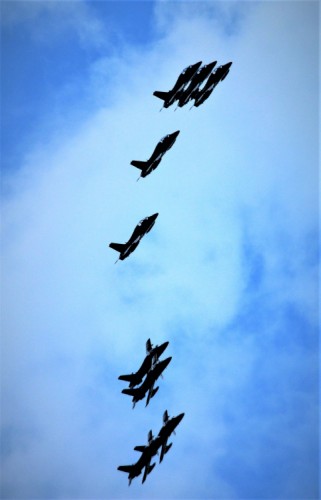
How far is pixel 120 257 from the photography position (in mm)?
73438

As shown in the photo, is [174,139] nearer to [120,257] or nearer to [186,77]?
[186,77]

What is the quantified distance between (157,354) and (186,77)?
125 ft

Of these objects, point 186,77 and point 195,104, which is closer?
point 186,77

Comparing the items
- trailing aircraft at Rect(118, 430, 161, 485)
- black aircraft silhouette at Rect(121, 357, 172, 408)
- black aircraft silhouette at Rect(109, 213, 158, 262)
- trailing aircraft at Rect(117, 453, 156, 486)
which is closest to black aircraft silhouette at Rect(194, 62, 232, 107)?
black aircraft silhouette at Rect(109, 213, 158, 262)

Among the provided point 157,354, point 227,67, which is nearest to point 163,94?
point 227,67

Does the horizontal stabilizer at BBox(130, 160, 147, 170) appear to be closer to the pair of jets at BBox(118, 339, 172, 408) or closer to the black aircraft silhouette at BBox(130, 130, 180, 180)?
the black aircraft silhouette at BBox(130, 130, 180, 180)

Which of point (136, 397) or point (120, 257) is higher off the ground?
point (120, 257)

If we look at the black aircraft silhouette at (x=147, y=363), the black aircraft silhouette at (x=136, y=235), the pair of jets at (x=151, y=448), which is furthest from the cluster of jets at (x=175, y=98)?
the pair of jets at (x=151, y=448)

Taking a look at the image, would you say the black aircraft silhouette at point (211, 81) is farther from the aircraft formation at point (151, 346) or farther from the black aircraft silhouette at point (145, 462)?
the black aircraft silhouette at point (145, 462)

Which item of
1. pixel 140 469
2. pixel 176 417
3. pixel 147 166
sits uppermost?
pixel 147 166

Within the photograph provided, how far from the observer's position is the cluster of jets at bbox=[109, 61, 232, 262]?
72688mm

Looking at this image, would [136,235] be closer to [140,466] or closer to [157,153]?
[157,153]

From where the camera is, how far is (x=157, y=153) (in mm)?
73250

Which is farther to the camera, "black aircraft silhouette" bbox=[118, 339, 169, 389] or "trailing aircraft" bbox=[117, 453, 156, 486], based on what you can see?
"trailing aircraft" bbox=[117, 453, 156, 486]
